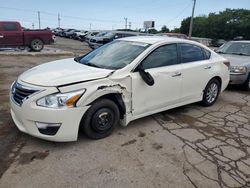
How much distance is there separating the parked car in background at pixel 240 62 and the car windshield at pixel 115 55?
3.92m

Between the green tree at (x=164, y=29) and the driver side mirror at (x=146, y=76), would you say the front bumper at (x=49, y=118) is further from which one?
the green tree at (x=164, y=29)

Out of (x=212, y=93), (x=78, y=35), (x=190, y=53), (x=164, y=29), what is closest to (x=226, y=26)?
(x=164, y=29)

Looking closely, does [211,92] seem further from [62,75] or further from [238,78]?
[62,75]

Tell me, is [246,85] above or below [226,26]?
below

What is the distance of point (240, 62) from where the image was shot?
6965 millimetres

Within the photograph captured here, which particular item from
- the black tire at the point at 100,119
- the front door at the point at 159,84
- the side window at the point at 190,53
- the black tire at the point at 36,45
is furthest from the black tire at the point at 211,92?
the black tire at the point at 36,45

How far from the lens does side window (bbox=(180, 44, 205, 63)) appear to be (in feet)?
15.2

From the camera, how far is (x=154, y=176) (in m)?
2.86

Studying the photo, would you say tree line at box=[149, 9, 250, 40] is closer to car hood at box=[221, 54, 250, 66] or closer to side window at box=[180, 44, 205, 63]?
car hood at box=[221, 54, 250, 66]

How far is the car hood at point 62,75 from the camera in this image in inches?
128

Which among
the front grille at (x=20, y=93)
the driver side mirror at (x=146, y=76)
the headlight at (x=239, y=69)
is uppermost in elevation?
the driver side mirror at (x=146, y=76)

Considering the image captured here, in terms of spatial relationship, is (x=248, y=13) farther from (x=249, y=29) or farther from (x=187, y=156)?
(x=187, y=156)

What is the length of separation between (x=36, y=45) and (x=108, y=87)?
1319 cm

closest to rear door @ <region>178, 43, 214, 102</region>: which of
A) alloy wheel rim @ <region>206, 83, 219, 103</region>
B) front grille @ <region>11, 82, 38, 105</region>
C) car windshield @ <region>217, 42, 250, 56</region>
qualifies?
alloy wheel rim @ <region>206, 83, 219, 103</region>
